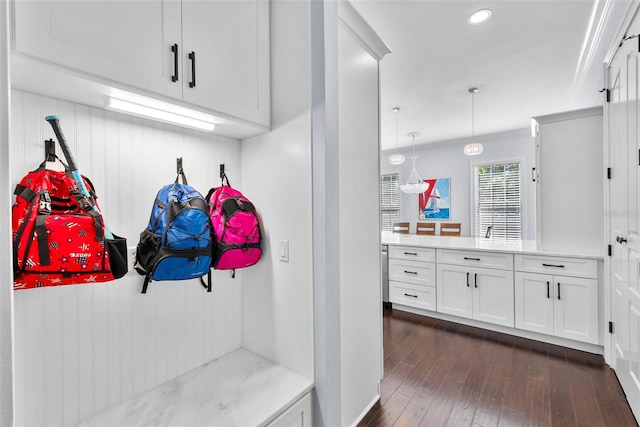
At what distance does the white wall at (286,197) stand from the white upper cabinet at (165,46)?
0.10 m

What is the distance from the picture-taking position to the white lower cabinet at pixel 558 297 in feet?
8.20

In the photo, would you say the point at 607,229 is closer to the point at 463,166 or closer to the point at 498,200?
the point at 498,200

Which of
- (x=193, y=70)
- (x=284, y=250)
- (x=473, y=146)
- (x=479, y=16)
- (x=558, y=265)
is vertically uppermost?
(x=479, y=16)

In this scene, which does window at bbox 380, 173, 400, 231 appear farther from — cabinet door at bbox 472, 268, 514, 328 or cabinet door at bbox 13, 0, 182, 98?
cabinet door at bbox 13, 0, 182, 98

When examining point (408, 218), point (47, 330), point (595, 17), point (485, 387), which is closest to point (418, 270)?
point (485, 387)

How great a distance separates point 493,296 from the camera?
2949 millimetres

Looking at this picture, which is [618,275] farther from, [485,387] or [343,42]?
[343,42]

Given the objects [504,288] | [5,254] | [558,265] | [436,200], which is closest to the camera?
[5,254]

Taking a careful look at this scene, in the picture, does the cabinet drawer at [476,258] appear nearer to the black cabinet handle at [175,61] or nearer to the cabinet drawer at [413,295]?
the cabinet drawer at [413,295]

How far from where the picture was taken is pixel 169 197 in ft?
3.86

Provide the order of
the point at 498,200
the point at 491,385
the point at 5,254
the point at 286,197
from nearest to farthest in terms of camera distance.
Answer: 1. the point at 5,254
2. the point at 286,197
3. the point at 491,385
4. the point at 498,200

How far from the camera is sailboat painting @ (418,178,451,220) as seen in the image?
21.4 feet

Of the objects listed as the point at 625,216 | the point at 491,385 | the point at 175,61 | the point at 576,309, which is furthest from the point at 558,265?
the point at 175,61

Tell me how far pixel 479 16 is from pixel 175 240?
271 centimetres
